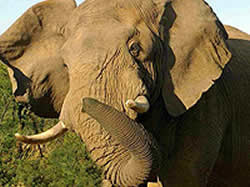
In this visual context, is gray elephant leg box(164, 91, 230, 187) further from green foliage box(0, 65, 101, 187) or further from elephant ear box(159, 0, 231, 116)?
green foliage box(0, 65, 101, 187)

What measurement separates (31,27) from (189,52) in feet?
3.94

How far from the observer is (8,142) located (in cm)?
845

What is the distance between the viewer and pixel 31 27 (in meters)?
4.40

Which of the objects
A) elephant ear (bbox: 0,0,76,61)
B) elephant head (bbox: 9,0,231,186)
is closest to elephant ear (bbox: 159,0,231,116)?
elephant head (bbox: 9,0,231,186)

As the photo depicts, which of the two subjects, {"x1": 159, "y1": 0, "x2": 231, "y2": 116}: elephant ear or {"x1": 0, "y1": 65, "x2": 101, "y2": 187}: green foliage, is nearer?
{"x1": 159, "y1": 0, "x2": 231, "y2": 116}: elephant ear

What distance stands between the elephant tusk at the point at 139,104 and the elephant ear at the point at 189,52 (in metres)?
0.45

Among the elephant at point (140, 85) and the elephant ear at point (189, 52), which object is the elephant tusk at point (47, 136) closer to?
the elephant at point (140, 85)

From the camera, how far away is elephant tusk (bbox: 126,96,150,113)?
3.35 metres

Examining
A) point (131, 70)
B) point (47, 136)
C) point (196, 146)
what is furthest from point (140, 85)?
point (196, 146)

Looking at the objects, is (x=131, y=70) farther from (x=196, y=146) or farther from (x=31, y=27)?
(x=31, y=27)

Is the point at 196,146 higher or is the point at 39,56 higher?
the point at 39,56

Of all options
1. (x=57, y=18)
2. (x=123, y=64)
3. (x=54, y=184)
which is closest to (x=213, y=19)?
(x=123, y=64)

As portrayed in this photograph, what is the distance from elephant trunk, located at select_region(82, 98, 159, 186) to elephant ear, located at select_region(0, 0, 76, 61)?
125 cm

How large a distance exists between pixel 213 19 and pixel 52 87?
1186 mm
